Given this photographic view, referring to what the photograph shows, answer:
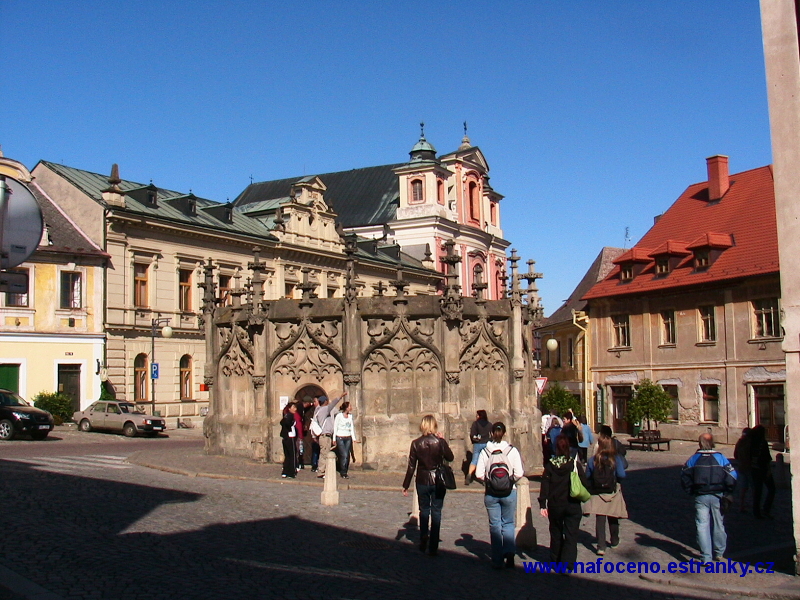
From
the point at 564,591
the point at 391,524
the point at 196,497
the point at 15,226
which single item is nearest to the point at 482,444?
the point at 391,524

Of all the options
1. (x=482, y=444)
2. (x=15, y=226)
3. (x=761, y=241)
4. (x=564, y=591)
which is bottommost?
(x=564, y=591)

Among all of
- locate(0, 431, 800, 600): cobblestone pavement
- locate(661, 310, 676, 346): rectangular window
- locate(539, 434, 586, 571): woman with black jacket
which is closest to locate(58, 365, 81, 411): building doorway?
locate(0, 431, 800, 600): cobblestone pavement

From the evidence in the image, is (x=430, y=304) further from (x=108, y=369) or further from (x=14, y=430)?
(x=108, y=369)

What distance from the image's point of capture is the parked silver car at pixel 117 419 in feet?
118

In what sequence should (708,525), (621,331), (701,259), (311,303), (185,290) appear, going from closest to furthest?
(708,525) → (311,303) → (701,259) → (621,331) → (185,290)

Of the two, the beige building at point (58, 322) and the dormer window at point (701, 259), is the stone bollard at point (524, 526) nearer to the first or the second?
the dormer window at point (701, 259)

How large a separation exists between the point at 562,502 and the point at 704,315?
29.1m

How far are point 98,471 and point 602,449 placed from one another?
12.2 m

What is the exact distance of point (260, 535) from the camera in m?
12.3

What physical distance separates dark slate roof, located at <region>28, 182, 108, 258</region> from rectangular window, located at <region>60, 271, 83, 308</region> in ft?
3.47

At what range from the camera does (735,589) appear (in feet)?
32.4

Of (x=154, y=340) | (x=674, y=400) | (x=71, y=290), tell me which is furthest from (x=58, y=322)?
(x=674, y=400)

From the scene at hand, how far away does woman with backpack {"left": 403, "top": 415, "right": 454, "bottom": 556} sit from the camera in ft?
37.5

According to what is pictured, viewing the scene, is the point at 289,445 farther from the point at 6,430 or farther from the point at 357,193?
the point at 357,193
